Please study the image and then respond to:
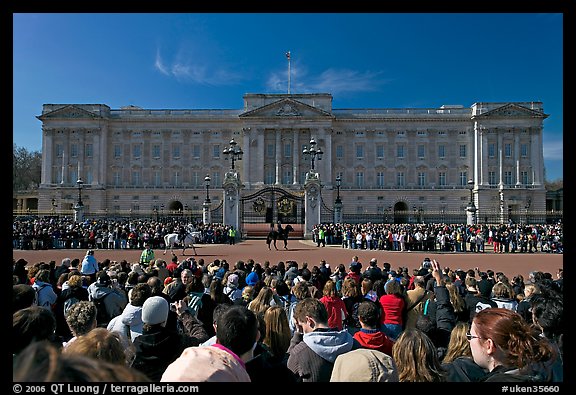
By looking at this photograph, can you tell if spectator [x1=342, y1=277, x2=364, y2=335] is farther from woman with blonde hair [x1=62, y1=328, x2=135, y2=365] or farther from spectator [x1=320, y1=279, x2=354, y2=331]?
woman with blonde hair [x1=62, y1=328, x2=135, y2=365]

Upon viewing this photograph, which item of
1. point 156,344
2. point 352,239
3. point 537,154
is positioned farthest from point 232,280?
point 537,154

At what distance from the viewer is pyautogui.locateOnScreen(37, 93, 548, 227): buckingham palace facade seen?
6469cm

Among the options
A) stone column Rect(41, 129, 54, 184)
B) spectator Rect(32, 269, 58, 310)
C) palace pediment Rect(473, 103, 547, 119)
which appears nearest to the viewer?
spectator Rect(32, 269, 58, 310)

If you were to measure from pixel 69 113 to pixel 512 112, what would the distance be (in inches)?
2731

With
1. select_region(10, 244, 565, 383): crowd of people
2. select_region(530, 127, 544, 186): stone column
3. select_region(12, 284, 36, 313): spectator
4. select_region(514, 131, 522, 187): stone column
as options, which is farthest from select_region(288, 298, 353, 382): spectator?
select_region(530, 127, 544, 186): stone column

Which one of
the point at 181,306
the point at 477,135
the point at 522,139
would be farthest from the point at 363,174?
the point at 181,306

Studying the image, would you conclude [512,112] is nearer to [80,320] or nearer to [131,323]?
[131,323]

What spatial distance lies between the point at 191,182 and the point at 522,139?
173 ft

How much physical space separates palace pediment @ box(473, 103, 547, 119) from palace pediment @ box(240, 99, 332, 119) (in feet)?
81.7

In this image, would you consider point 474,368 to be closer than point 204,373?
No

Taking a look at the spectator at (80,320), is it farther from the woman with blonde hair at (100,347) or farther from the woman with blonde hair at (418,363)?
the woman with blonde hair at (418,363)

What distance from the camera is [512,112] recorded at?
2544 inches
